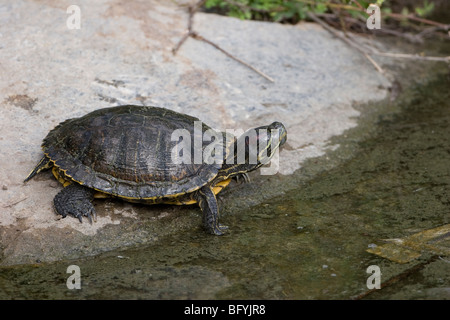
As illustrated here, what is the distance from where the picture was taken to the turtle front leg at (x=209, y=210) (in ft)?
13.7

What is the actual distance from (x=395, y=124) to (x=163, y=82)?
2766 mm

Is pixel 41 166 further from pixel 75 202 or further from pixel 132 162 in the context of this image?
pixel 132 162

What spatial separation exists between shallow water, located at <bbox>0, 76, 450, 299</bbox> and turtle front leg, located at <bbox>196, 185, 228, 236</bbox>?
81mm

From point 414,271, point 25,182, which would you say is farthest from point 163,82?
point 414,271

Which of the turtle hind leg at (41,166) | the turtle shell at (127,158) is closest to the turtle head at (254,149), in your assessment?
the turtle shell at (127,158)

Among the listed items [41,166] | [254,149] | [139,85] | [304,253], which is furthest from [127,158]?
[139,85]

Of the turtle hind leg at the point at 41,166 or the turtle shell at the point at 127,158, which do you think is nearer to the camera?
the turtle shell at the point at 127,158

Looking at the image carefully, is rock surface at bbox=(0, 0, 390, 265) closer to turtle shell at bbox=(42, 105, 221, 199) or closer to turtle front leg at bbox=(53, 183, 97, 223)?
turtle front leg at bbox=(53, 183, 97, 223)

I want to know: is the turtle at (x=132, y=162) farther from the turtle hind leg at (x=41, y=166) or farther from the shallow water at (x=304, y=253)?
the shallow water at (x=304, y=253)

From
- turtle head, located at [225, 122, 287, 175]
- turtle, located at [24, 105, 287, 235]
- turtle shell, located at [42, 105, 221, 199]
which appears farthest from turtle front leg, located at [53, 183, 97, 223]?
turtle head, located at [225, 122, 287, 175]

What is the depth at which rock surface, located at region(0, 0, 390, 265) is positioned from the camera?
13.6ft

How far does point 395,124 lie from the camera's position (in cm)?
615

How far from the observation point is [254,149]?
4.52m

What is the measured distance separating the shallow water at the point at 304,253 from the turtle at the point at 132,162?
39cm
